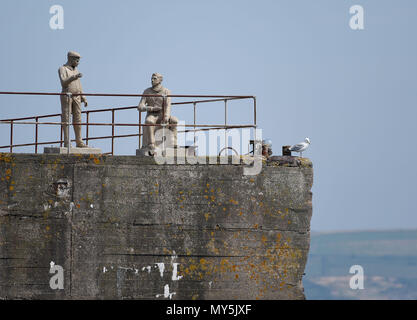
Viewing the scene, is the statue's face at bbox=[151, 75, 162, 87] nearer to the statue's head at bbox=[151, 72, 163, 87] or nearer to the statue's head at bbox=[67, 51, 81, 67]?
the statue's head at bbox=[151, 72, 163, 87]

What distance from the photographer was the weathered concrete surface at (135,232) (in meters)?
12.6

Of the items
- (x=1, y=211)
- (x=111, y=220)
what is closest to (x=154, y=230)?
(x=111, y=220)

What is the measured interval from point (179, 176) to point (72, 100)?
3015 mm

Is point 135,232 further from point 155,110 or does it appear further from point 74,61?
point 74,61

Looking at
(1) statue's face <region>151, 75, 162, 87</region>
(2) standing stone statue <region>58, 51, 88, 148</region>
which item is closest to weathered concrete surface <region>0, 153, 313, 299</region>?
(2) standing stone statue <region>58, 51, 88, 148</region>

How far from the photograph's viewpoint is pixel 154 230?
12.7 m

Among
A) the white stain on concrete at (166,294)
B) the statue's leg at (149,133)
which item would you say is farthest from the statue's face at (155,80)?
the white stain on concrete at (166,294)

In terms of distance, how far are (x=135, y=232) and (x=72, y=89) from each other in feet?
11.1

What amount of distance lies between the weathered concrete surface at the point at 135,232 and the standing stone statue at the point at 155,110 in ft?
3.29

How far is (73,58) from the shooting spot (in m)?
14.3

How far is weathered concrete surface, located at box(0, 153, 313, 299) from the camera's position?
12633 millimetres

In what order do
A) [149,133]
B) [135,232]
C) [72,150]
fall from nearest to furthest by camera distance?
1. [135,232]
2. [72,150]
3. [149,133]

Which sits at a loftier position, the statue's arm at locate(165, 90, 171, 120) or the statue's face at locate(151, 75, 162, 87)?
the statue's face at locate(151, 75, 162, 87)

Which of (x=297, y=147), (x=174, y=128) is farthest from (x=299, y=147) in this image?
(x=174, y=128)
